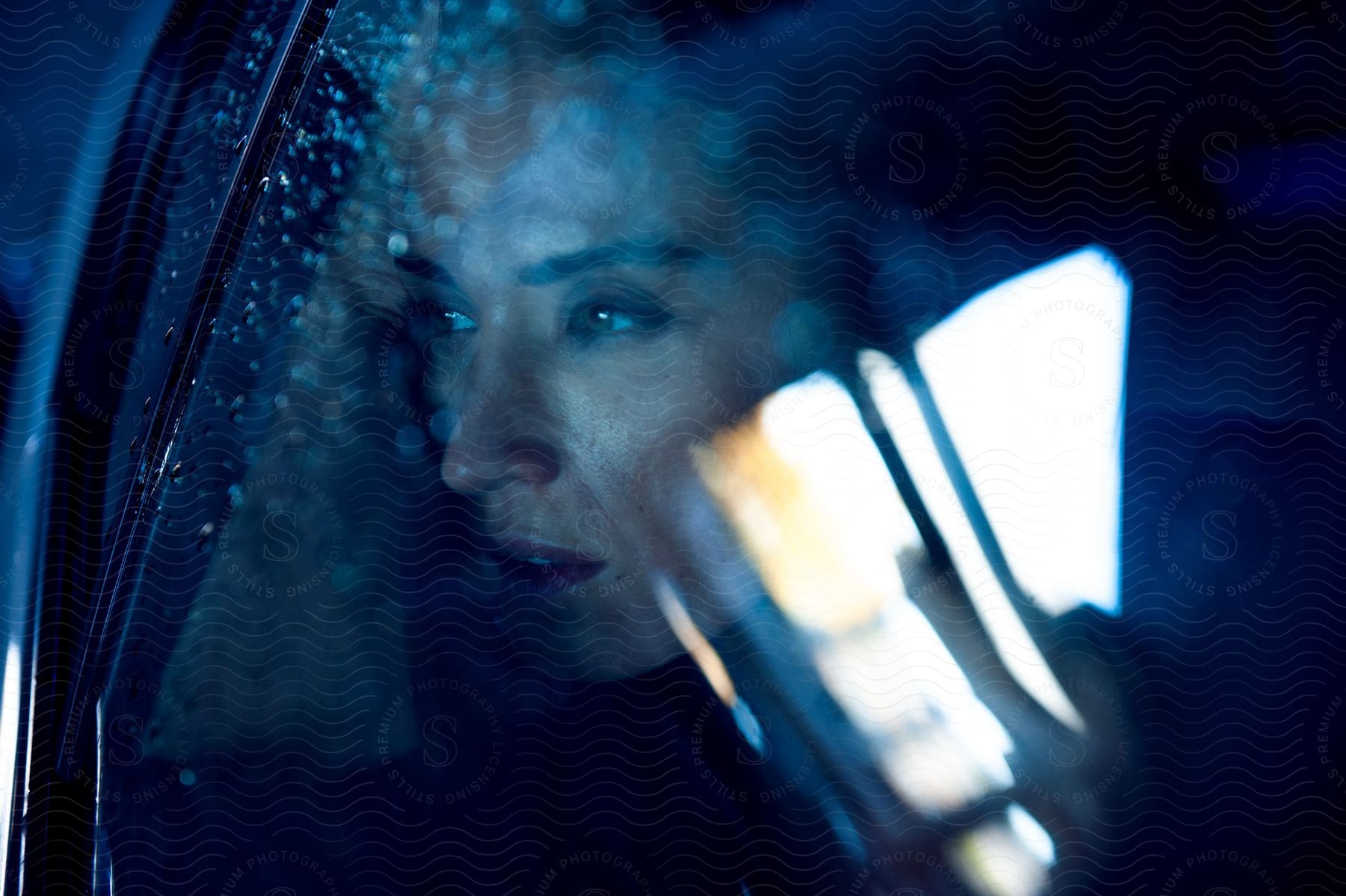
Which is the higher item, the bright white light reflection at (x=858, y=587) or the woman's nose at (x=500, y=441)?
the woman's nose at (x=500, y=441)

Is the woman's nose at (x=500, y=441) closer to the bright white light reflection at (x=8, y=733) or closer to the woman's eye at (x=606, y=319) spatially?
the woman's eye at (x=606, y=319)

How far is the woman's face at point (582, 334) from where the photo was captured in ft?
2.72

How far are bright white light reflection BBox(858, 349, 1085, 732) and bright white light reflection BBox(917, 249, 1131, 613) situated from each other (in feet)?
0.08

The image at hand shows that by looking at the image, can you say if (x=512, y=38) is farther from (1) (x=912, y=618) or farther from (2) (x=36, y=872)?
(2) (x=36, y=872)

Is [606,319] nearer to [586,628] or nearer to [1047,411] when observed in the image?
[586,628]

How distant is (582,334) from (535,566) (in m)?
0.22

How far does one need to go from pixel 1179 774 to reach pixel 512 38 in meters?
0.91

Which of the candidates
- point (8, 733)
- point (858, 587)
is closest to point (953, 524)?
point (858, 587)

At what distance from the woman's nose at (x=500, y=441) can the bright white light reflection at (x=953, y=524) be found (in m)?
0.30

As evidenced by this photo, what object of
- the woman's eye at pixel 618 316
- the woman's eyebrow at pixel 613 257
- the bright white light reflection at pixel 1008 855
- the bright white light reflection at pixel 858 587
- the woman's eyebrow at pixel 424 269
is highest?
the woman's eyebrow at pixel 424 269

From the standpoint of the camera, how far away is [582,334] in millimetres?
830

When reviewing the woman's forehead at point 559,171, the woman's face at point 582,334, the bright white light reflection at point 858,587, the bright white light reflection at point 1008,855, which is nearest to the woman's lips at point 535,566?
the woman's face at point 582,334

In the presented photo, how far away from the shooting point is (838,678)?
0.83 metres

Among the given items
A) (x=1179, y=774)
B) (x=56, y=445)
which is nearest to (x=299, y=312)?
(x=56, y=445)
